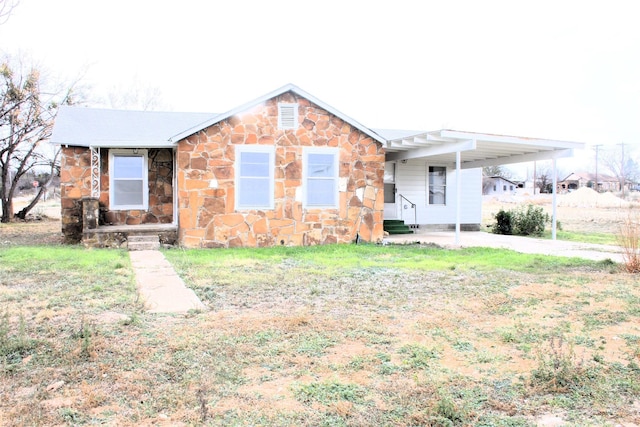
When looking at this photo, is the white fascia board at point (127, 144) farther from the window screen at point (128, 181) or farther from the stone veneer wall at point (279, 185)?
the stone veneer wall at point (279, 185)

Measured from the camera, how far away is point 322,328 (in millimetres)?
5254

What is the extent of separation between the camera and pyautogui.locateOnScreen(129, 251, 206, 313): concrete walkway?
6.15 m

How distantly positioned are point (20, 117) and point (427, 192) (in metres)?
17.2

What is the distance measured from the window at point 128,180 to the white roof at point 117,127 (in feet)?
2.06

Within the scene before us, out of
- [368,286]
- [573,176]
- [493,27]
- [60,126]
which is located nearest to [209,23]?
[60,126]

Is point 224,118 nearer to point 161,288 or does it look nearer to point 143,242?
point 143,242

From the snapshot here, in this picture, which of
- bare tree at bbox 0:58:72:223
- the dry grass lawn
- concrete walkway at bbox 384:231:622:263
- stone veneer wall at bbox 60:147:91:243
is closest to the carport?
concrete walkway at bbox 384:231:622:263

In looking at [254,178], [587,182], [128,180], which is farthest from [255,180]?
[587,182]

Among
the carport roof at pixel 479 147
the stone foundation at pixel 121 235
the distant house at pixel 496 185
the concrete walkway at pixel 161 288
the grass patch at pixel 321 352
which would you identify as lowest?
the grass patch at pixel 321 352

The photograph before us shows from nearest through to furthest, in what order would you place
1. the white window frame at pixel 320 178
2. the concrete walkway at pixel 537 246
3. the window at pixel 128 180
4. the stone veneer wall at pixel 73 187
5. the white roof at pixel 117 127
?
the concrete walkway at pixel 537 246 → the white window frame at pixel 320 178 → the white roof at pixel 117 127 → the stone veneer wall at pixel 73 187 → the window at pixel 128 180

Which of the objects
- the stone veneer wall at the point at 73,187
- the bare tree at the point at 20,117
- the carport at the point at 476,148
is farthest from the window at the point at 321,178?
the bare tree at the point at 20,117

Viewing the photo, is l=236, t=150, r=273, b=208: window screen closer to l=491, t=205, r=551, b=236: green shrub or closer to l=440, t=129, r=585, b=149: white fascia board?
l=440, t=129, r=585, b=149: white fascia board

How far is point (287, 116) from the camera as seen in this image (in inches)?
506

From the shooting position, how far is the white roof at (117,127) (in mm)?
13359
